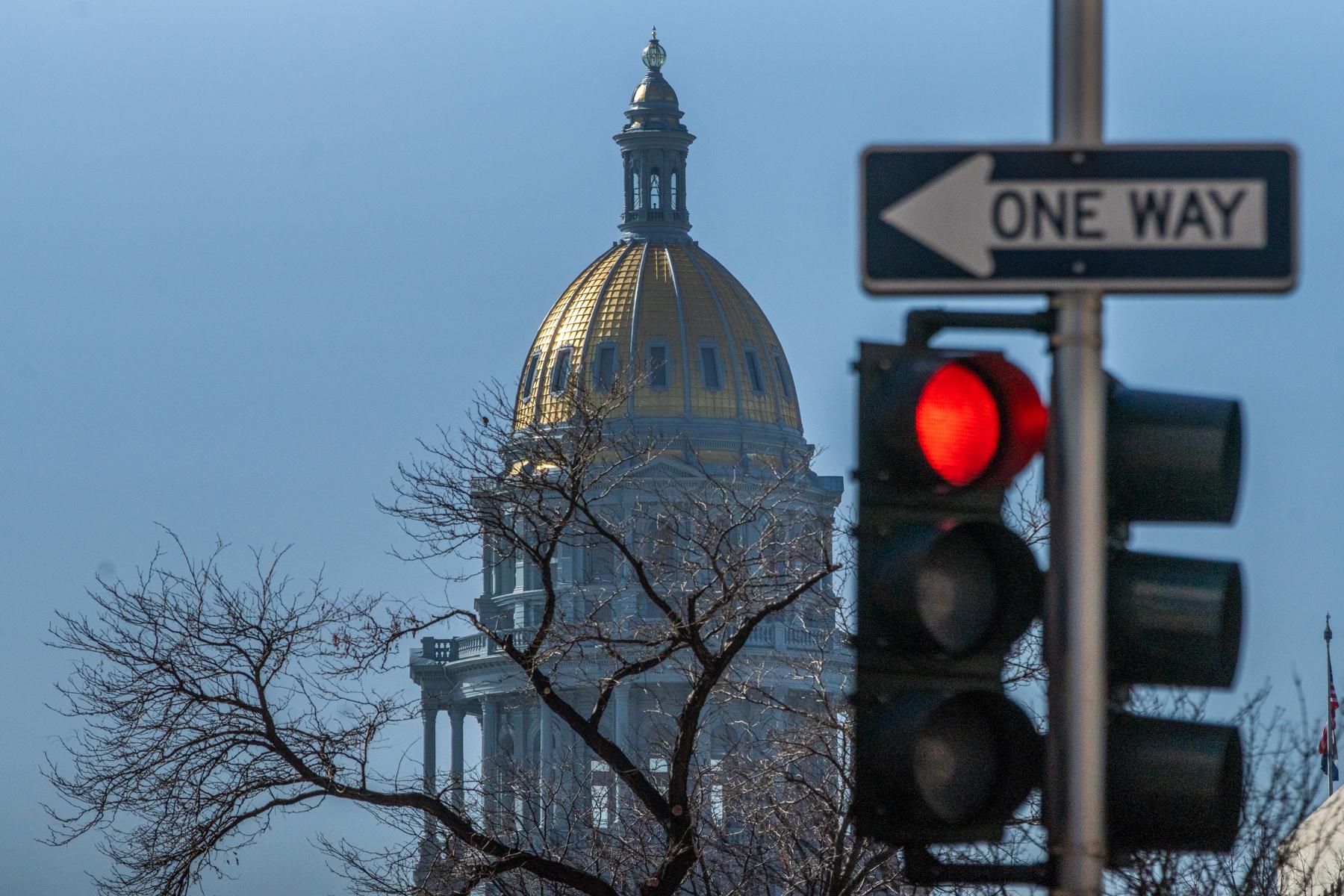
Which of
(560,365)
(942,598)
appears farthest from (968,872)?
(560,365)

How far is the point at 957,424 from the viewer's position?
5.61m

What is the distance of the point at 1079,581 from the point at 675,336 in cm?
11542

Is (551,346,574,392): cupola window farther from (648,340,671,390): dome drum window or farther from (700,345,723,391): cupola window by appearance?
(700,345,723,391): cupola window

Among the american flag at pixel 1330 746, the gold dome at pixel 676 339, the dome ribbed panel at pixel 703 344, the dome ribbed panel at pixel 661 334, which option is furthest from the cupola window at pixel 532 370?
the american flag at pixel 1330 746

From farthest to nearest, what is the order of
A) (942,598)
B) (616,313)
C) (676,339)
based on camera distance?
(616,313), (676,339), (942,598)

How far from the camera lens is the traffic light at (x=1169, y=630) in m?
5.50

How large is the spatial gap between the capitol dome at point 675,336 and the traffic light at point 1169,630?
10627cm

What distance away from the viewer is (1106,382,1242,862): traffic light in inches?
217

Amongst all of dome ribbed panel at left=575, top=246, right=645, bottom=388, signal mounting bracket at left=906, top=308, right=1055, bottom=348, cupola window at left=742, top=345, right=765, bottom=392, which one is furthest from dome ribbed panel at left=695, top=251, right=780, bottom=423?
signal mounting bracket at left=906, top=308, right=1055, bottom=348

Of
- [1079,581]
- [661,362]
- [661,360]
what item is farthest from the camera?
[661,360]

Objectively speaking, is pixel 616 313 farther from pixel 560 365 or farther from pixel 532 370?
pixel 560 365

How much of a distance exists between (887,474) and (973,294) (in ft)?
1.48

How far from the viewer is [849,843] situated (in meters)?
22.4

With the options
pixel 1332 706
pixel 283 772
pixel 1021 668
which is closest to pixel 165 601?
pixel 283 772
